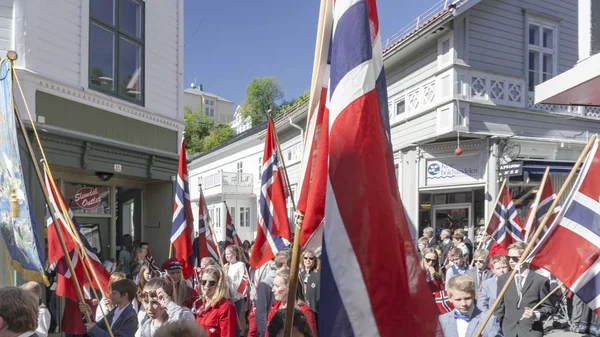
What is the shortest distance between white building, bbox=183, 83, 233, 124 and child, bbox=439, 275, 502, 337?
8958 centimetres

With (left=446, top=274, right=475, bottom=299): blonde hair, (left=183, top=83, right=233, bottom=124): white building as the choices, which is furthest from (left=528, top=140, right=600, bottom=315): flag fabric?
(left=183, top=83, right=233, bottom=124): white building

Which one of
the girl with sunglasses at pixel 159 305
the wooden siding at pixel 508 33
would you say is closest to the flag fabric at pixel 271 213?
the girl with sunglasses at pixel 159 305

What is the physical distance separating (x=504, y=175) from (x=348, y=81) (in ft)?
46.6

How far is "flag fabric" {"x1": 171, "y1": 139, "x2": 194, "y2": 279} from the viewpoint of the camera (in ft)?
29.6

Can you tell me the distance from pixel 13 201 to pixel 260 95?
185 ft

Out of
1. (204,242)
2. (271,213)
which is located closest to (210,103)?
(204,242)

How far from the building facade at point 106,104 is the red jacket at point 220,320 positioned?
517cm

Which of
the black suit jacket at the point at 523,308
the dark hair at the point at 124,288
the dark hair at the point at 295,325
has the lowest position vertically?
the black suit jacket at the point at 523,308

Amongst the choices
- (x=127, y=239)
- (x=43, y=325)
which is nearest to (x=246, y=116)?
(x=127, y=239)

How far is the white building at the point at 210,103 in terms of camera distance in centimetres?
9438

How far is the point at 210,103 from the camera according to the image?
99.9 metres

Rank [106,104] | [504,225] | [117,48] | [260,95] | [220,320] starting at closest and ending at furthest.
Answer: [220,320]
[504,225]
[106,104]
[117,48]
[260,95]

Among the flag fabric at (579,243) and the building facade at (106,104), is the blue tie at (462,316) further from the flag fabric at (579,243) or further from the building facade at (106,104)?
the building facade at (106,104)

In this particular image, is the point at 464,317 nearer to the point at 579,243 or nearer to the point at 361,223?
the point at 579,243
